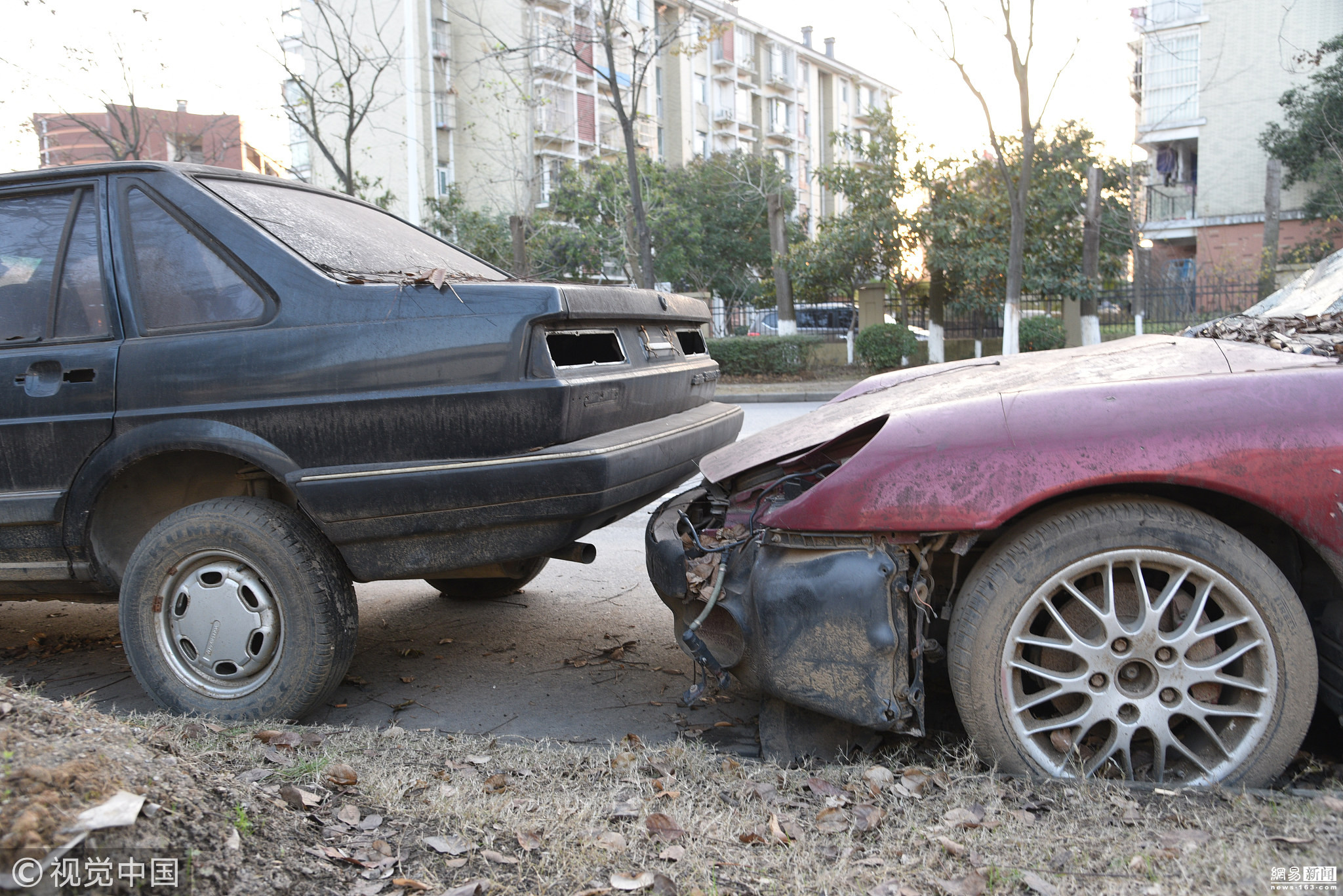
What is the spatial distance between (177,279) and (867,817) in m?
2.81

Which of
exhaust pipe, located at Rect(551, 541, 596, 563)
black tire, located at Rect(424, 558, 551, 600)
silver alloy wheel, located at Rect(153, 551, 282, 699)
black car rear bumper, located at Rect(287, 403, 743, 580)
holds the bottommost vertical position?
black tire, located at Rect(424, 558, 551, 600)

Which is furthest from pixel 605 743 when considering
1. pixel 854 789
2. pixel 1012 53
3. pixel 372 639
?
pixel 1012 53

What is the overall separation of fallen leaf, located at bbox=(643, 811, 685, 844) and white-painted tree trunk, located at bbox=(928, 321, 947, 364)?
60.6 feet

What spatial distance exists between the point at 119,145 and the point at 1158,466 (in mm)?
19072

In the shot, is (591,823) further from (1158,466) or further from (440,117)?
(440,117)

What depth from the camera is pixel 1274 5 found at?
31.1m

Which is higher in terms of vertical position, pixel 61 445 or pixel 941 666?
pixel 61 445

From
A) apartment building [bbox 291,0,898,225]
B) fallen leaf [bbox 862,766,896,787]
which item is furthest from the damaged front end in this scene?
apartment building [bbox 291,0,898,225]

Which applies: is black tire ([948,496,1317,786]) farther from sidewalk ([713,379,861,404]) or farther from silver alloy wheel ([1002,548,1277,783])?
sidewalk ([713,379,861,404])

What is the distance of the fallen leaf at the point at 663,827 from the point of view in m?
2.22

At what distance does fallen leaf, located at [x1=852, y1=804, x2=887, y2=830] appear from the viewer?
225 cm

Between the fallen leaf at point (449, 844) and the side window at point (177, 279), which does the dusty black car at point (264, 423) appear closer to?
the side window at point (177, 279)

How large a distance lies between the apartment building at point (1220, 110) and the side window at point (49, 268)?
32694mm

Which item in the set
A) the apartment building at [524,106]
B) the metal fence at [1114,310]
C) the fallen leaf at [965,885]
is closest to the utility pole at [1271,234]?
the metal fence at [1114,310]
